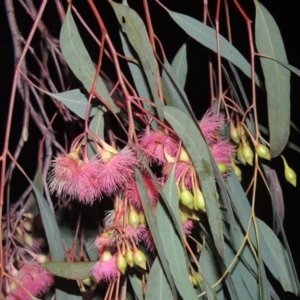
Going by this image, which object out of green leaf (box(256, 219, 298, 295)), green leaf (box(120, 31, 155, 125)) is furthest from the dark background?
green leaf (box(120, 31, 155, 125))

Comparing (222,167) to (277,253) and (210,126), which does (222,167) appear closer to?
(210,126)

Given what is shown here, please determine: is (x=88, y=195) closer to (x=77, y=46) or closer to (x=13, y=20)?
(x=77, y=46)

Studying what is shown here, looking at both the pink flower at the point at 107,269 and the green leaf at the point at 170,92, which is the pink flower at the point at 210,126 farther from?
the pink flower at the point at 107,269

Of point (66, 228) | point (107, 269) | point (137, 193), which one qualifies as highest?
point (137, 193)

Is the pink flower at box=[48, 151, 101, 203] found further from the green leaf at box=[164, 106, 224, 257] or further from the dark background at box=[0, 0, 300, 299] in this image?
the dark background at box=[0, 0, 300, 299]

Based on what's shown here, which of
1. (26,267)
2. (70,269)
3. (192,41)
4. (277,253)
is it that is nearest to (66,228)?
(26,267)

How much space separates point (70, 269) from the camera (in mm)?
698

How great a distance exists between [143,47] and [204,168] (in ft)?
0.50

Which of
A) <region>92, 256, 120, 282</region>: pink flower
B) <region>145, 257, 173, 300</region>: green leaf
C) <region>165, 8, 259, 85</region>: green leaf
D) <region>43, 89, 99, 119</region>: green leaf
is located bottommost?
<region>145, 257, 173, 300</region>: green leaf

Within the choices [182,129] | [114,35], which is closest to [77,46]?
[182,129]

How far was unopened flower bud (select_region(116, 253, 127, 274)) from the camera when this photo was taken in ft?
2.07

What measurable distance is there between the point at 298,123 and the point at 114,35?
1.98 feet

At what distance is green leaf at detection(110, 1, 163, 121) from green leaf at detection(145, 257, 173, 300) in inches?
7.7

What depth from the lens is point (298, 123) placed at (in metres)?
1.64
